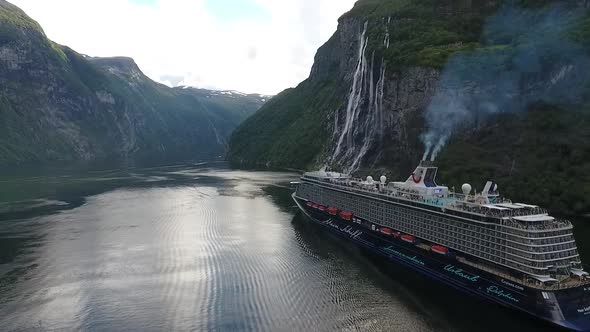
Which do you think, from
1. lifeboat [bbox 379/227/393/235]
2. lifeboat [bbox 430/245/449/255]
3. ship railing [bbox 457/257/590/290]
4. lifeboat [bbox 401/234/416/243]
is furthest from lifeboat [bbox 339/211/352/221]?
ship railing [bbox 457/257/590/290]

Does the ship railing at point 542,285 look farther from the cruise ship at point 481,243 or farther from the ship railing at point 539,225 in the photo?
the ship railing at point 539,225

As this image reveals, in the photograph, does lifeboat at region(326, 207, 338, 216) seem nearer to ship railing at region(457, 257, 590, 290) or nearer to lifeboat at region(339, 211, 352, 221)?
lifeboat at region(339, 211, 352, 221)

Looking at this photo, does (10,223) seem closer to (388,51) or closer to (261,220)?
(261,220)

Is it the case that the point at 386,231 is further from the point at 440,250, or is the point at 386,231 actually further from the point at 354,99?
the point at 354,99

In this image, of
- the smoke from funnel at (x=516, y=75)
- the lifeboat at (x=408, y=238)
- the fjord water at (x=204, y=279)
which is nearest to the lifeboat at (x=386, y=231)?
the lifeboat at (x=408, y=238)

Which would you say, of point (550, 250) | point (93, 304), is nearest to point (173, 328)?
point (93, 304)
